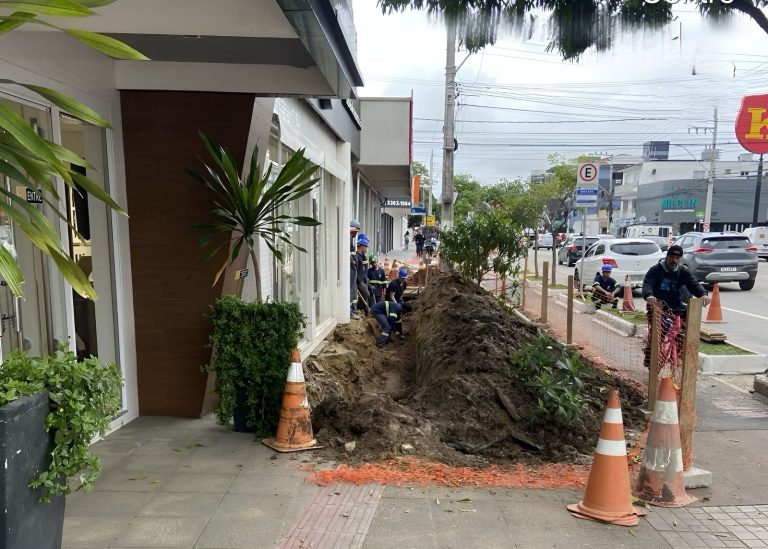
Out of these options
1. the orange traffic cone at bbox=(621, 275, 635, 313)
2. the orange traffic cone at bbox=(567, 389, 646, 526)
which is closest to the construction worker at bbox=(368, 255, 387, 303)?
the orange traffic cone at bbox=(621, 275, 635, 313)

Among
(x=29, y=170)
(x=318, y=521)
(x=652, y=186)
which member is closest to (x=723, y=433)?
(x=318, y=521)

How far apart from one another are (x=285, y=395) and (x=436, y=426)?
53.8 inches

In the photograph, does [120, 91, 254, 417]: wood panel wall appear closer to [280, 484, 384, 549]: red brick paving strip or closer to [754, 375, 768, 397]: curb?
[280, 484, 384, 549]: red brick paving strip

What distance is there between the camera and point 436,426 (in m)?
4.92

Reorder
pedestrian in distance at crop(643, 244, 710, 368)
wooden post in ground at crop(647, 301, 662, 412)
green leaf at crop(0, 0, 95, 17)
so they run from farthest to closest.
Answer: pedestrian in distance at crop(643, 244, 710, 368)
wooden post in ground at crop(647, 301, 662, 412)
green leaf at crop(0, 0, 95, 17)

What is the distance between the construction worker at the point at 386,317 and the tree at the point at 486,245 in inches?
60.5

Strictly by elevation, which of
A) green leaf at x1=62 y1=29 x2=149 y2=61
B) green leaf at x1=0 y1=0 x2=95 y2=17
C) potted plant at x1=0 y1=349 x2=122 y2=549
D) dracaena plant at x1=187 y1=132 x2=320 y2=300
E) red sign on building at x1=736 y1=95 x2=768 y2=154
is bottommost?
potted plant at x1=0 y1=349 x2=122 y2=549

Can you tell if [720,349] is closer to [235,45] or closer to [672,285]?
[672,285]

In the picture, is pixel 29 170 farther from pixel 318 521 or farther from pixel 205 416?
pixel 205 416

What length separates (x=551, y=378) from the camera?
503cm

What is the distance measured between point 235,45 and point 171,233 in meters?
1.85

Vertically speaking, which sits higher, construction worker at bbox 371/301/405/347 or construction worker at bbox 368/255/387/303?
construction worker at bbox 368/255/387/303

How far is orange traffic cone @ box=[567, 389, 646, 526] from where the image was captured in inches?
142

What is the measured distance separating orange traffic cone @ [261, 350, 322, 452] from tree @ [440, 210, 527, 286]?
21.3 feet
